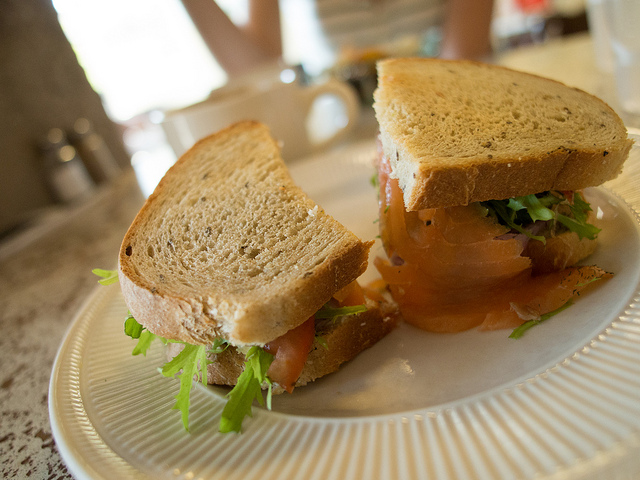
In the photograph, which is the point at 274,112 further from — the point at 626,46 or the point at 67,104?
the point at 67,104

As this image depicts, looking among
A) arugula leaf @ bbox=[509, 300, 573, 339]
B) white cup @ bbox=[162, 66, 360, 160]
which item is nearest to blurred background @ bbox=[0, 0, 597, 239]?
white cup @ bbox=[162, 66, 360, 160]

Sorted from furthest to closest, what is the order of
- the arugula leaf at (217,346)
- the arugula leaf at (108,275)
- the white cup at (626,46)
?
the white cup at (626,46)
the arugula leaf at (108,275)
the arugula leaf at (217,346)

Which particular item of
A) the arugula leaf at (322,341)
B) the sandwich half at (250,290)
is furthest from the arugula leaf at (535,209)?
the arugula leaf at (322,341)

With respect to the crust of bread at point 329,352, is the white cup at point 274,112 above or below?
above

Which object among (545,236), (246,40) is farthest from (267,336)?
(246,40)

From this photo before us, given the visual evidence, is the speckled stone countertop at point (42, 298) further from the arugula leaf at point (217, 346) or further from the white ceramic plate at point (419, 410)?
the arugula leaf at point (217, 346)

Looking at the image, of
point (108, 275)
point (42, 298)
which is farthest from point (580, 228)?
point (42, 298)
